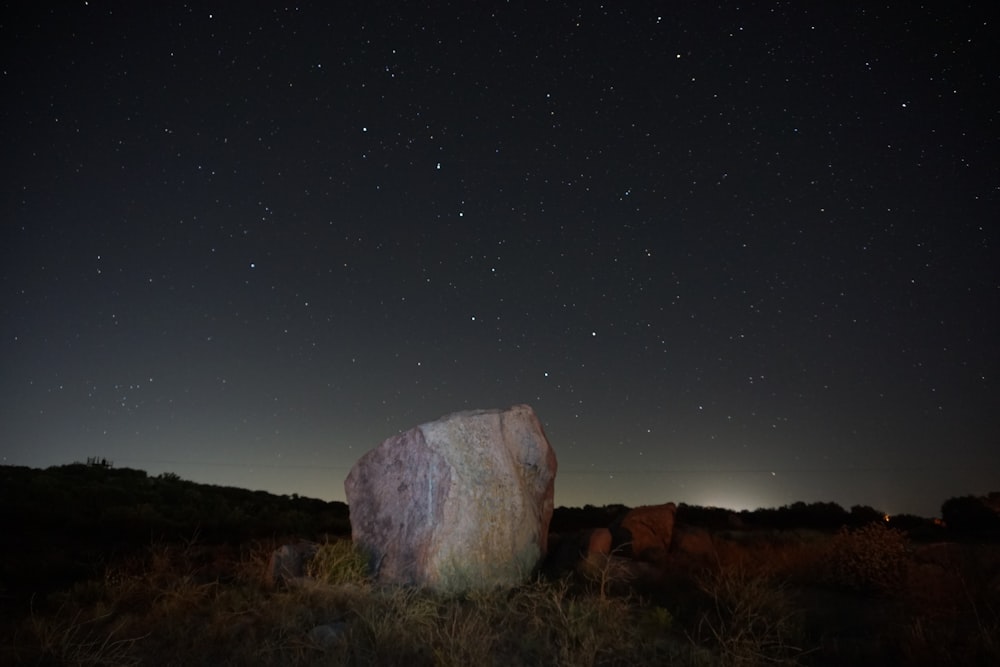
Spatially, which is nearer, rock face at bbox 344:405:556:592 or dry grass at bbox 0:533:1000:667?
dry grass at bbox 0:533:1000:667

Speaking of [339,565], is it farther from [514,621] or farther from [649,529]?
[649,529]

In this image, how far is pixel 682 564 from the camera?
1068cm

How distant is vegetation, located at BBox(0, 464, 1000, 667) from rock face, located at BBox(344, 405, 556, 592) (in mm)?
421

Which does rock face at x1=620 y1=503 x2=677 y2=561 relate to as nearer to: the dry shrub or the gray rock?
the dry shrub

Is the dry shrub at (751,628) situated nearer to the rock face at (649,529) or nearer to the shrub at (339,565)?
the rock face at (649,529)

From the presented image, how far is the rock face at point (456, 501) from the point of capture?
8.87 metres

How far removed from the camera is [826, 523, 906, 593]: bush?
29.1 feet

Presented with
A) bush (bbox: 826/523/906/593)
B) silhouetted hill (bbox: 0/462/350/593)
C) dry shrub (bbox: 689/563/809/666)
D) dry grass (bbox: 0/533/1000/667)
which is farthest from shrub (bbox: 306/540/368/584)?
bush (bbox: 826/523/906/593)

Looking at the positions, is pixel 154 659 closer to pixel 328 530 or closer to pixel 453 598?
pixel 453 598

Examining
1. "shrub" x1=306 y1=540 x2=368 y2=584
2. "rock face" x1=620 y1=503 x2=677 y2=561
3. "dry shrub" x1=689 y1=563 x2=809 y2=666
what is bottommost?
"dry shrub" x1=689 y1=563 x2=809 y2=666

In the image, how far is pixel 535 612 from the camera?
6.78 meters

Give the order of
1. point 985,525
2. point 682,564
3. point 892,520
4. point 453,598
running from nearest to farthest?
point 453,598
point 682,564
point 985,525
point 892,520

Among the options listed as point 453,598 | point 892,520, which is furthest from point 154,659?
point 892,520

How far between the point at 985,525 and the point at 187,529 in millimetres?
26869
